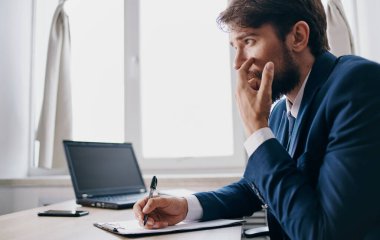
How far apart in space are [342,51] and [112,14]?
1580 millimetres

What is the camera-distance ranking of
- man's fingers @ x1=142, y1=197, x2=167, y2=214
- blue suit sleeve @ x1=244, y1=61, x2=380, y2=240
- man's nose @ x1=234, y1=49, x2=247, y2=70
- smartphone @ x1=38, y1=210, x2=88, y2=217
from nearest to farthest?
blue suit sleeve @ x1=244, y1=61, x2=380, y2=240 < man's fingers @ x1=142, y1=197, x2=167, y2=214 < man's nose @ x1=234, y1=49, x2=247, y2=70 < smartphone @ x1=38, y1=210, x2=88, y2=217

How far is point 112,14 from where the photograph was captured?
2771 mm

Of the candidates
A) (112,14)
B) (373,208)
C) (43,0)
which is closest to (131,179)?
(373,208)

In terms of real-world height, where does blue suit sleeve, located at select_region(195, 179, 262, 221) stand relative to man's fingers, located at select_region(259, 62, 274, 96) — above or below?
below

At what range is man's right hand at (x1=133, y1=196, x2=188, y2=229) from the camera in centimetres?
103

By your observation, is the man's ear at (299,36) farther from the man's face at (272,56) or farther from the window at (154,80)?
the window at (154,80)

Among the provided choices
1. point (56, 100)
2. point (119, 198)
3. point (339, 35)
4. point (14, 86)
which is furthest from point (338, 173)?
point (14, 86)

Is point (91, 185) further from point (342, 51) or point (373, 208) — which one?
point (342, 51)

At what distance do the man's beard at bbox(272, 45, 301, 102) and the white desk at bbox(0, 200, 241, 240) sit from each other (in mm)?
411

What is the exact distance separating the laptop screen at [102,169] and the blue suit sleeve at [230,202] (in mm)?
613

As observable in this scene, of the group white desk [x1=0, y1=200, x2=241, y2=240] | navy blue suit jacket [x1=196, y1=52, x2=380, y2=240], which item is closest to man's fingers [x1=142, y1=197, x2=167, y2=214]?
white desk [x1=0, y1=200, x2=241, y2=240]

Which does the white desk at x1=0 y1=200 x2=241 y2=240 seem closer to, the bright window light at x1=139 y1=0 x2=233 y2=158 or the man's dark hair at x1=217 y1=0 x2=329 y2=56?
the man's dark hair at x1=217 y1=0 x2=329 y2=56

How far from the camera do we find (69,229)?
108cm

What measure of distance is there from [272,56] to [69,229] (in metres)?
0.75
